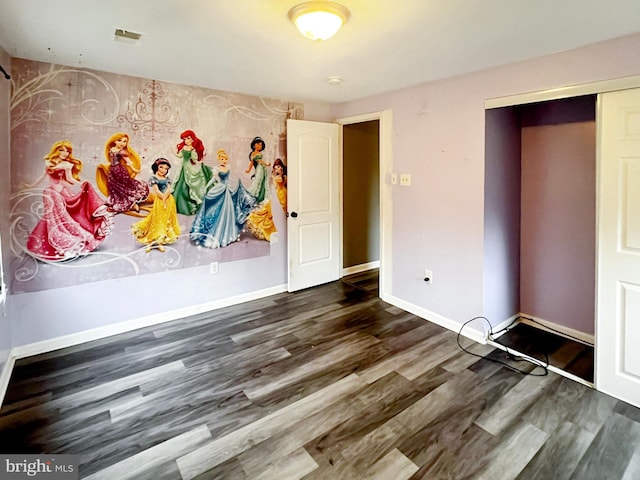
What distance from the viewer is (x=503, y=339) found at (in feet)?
10.2

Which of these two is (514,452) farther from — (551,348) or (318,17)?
(318,17)

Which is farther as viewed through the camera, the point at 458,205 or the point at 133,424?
the point at 458,205

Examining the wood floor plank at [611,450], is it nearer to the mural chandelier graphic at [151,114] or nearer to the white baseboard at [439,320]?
the white baseboard at [439,320]

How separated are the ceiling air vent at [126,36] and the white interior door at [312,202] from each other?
1.90 metres

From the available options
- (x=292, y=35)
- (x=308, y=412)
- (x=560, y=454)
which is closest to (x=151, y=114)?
(x=292, y=35)

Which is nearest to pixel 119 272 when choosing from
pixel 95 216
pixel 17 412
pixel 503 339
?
pixel 95 216

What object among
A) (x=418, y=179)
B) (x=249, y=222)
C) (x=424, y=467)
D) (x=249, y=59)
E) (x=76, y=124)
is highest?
(x=249, y=59)

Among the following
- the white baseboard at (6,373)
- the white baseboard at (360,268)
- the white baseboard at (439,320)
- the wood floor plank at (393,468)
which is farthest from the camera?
the white baseboard at (360,268)

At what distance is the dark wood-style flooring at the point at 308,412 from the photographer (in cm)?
177

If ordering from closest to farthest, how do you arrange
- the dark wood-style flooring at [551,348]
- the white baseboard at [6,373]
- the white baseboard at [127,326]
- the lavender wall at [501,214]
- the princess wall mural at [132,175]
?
the white baseboard at [6,373] → the dark wood-style flooring at [551,348] → the princess wall mural at [132,175] → the white baseboard at [127,326] → the lavender wall at [501,214]

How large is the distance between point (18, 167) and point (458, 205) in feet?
11.5

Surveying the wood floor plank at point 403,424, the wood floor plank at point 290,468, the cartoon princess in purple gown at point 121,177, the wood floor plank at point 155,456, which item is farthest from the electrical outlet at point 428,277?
the cartoon princess in purple gown at point 121,177

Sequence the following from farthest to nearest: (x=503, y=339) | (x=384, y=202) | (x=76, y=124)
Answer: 1. (x=384, y=202)
2. (x=503, y=339)
3. (x=76, y=124)

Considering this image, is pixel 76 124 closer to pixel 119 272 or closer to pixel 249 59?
pixel 119 272
